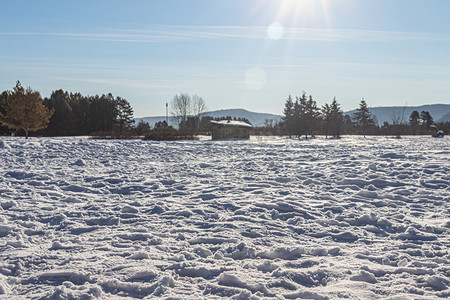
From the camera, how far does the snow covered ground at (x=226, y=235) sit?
303cm

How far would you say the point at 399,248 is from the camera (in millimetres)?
3965

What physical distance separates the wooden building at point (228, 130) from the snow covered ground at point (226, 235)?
87.6ft

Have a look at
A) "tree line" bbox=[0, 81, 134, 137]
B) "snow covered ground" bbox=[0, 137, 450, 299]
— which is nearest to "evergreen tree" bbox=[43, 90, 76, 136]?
"tree line" bbox=[0, 81, 134, 137]

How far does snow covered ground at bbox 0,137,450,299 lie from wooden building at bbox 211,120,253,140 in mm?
26690

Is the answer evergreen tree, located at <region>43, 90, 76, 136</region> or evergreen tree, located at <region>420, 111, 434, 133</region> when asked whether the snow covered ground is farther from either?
evergreen tree, located at <region>420, 111, 434, 133</region>

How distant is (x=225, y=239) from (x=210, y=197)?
94.7 inches

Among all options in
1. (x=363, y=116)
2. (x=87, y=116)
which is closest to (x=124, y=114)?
(x=87, y=116)

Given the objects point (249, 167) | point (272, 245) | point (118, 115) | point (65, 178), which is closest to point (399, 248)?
point (272, 245)

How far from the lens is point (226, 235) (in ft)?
14.5

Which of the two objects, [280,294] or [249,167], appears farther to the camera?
[249,167]

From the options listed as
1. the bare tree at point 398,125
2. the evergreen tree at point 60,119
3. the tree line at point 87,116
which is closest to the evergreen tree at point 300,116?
the bare tree at point 398,125

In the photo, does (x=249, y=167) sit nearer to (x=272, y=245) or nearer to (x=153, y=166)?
(x=153, y=166)

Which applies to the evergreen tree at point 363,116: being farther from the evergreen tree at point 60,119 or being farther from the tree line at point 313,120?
the evergreen tree at point 60,119

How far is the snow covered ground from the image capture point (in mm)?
3033
